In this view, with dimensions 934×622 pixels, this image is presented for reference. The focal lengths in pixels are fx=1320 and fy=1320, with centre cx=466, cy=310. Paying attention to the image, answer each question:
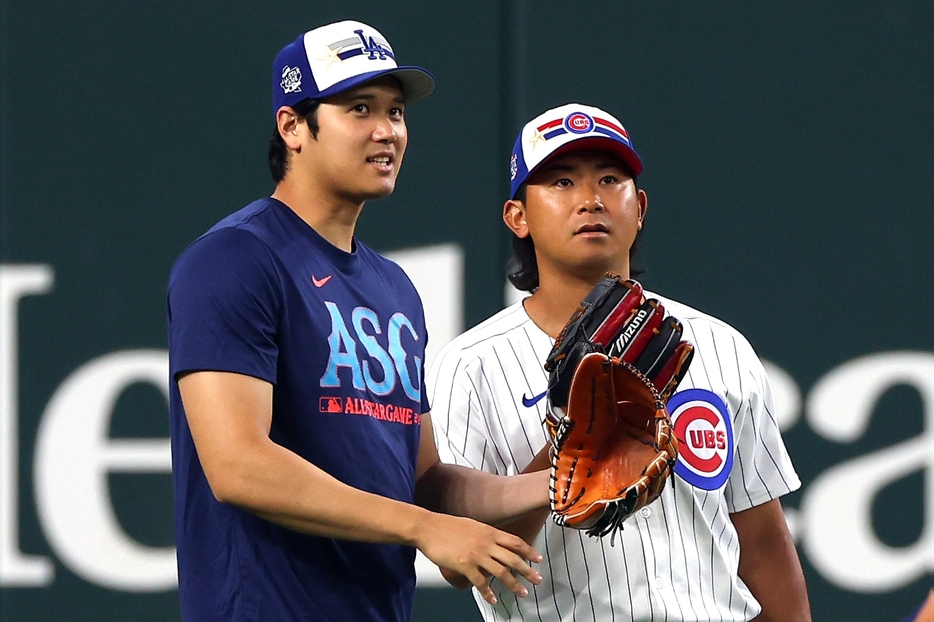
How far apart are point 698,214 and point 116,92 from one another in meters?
1.53

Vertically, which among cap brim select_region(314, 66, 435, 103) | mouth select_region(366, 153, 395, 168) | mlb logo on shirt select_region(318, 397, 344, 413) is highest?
cap brim select_region(314, 66, 435, 103)

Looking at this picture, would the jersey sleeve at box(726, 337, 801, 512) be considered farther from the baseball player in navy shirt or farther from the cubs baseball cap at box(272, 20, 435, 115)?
the cubs baseball cap at box(272, 20, 435, 115)

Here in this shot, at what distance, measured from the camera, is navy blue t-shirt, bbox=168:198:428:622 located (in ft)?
5.75

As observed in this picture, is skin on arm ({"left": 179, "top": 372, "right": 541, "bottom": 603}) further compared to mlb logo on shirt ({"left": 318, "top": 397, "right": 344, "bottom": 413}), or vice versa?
mlb logo on shirt ({"left": 318, "top": 397, "right": 344, "bottom": 413})

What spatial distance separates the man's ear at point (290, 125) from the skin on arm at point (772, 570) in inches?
40.3

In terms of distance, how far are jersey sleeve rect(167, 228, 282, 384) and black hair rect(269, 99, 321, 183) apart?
25 cm

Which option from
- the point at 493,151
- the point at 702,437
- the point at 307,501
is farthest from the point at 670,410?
the point at 493,151

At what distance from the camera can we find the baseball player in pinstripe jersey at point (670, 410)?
209 cm

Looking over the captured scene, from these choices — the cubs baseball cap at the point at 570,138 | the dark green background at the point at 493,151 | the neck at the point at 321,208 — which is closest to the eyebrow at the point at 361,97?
the neck at the point at 321,208

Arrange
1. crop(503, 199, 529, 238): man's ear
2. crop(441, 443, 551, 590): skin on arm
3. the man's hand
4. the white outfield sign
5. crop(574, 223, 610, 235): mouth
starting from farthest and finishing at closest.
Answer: the white outfield sign
crop(503, 199, 529, 238): man's ear
crop(574, 223, 610, 235): mouth
crop(441, 443, 551, 590): skin on arm
the man's hand

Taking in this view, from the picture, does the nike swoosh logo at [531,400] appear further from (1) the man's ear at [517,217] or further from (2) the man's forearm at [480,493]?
(1) the man's ear at [517,217]

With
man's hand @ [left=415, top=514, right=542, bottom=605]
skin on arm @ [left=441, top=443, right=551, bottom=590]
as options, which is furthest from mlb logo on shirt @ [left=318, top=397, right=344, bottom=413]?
skin on arm @ [left=441, top=443, right=551, bottom=590]

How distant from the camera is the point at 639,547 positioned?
6.85 feet

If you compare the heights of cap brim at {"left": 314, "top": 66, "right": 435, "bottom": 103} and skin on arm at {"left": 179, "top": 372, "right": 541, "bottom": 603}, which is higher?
cap brim at {"left": 314, "top": 66, "right": 435, "bottom": 103}
